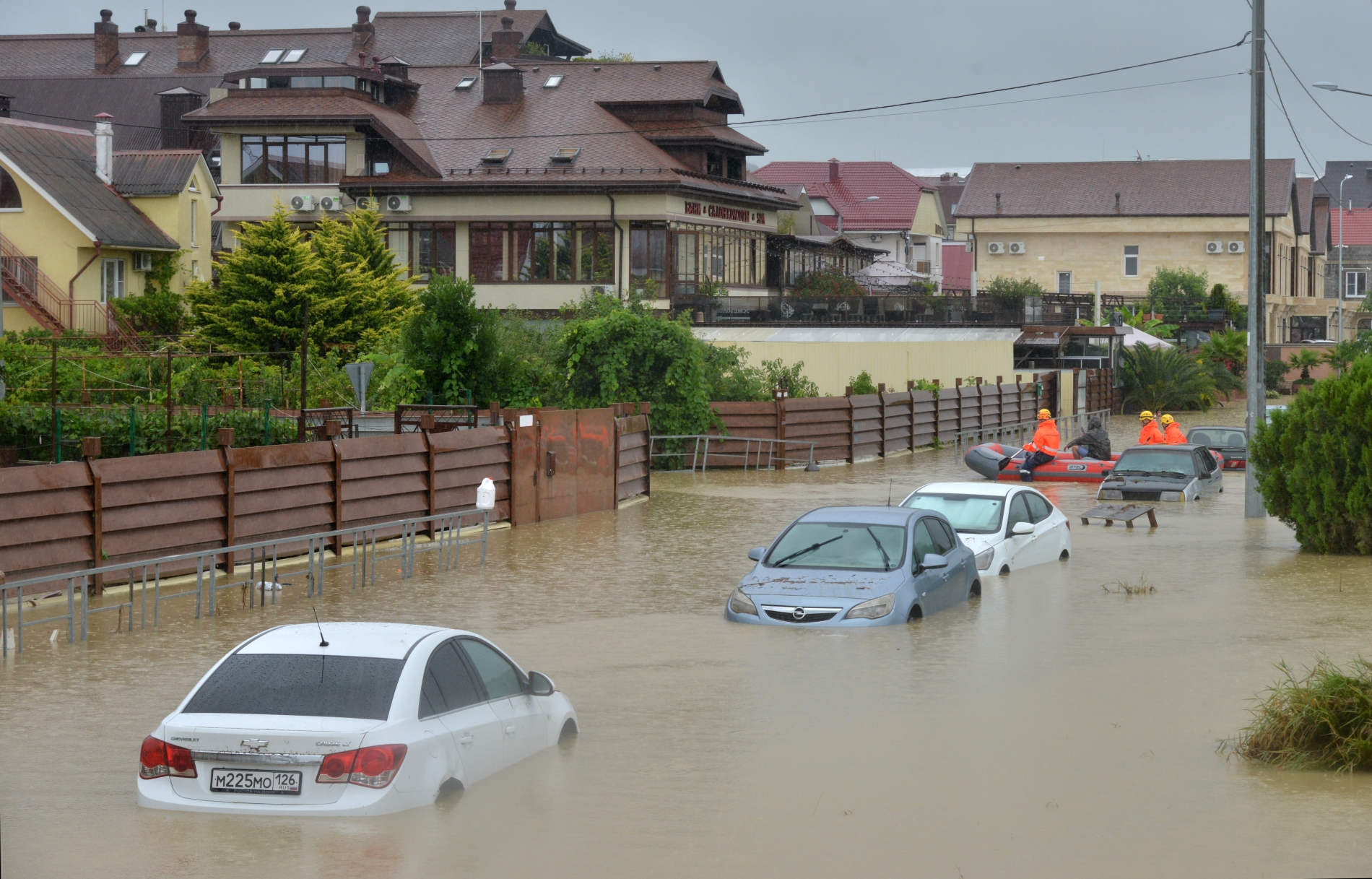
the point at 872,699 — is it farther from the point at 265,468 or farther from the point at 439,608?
the point at 265,468

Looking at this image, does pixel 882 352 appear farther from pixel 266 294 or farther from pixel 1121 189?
pixel 1121 189

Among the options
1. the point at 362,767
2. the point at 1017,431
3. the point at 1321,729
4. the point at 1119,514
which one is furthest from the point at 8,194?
the point at 1321,729

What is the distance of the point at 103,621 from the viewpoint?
57.6 feet

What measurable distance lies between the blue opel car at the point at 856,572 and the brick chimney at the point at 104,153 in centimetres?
4309

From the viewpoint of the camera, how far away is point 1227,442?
38.1 metres

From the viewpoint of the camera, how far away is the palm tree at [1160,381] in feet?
212

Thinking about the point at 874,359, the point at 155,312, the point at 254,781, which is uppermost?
the point at 155,312

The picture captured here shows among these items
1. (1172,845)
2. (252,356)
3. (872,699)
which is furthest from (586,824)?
(252,356)

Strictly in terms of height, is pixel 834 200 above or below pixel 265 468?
above

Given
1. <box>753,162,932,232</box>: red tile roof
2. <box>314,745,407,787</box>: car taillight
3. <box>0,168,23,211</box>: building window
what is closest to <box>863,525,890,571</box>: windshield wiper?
<box>314,745,407,787</box>: car taillight

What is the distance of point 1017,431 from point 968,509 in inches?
1250

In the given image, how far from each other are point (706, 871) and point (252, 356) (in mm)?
38818

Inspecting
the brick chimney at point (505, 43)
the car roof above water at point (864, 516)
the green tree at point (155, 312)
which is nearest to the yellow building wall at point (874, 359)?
the green tree at point (155, 312)

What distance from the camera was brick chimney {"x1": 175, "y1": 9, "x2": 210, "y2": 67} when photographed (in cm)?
7231
